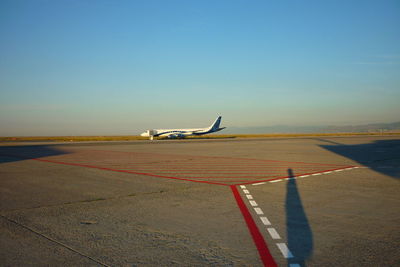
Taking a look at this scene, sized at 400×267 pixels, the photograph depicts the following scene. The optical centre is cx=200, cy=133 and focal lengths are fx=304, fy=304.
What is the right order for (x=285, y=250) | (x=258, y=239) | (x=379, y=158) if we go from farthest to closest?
1. (x=379, y=158)
2. (x=258, y=239)
3. (x=285, y=250)

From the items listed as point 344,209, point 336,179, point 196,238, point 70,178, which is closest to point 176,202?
point 196,238

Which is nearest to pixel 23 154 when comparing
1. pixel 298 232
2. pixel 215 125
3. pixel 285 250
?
pixel 298 232

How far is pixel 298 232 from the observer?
256 inches

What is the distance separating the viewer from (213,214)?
804 cm

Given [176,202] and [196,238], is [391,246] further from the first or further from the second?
[176,202]

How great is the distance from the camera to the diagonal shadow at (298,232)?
17.3 ft

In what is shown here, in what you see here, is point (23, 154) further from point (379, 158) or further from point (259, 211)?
point (379, 158)

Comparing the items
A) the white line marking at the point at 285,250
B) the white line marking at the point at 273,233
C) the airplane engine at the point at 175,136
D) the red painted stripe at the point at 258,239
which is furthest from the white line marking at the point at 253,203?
the airplane engine at the point at 175,136

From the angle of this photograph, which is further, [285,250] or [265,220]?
[265,220]

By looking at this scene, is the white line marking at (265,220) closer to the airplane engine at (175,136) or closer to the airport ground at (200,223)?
the airport ground at (200,223)

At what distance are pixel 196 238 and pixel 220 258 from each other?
1.09 metres

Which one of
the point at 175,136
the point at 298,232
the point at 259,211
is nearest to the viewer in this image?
the point at 298,232

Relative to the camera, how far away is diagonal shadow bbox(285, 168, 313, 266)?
207 inches

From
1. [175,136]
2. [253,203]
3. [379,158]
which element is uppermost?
[175,136]
